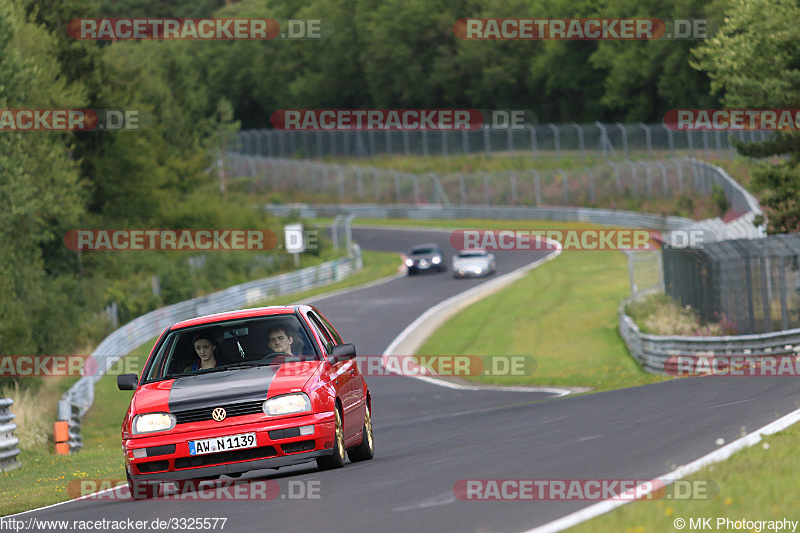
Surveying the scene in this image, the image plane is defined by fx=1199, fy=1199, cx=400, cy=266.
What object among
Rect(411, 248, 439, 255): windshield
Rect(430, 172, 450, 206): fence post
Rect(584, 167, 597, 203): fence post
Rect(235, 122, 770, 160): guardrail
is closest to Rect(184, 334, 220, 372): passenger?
Rect(411, 248, 439, 255): windshield

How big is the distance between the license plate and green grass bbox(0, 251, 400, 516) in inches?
75.6

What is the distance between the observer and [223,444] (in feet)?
31.3

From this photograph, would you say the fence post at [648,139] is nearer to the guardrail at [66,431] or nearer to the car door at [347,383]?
the guardrail at [66,431]

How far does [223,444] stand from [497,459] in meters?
2.25

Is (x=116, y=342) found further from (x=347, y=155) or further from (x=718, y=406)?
(x=347, y=155)

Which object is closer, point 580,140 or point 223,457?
point 223,457

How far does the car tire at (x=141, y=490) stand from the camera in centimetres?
984

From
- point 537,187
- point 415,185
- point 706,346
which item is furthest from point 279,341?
point 415,185

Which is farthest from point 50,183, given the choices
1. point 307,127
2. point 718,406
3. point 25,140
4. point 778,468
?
point 307,127

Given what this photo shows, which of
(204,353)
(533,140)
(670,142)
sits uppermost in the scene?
(533,140)

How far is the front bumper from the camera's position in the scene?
31.3 ft

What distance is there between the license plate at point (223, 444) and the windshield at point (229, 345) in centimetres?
122

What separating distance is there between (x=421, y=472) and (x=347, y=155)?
86.6 metres

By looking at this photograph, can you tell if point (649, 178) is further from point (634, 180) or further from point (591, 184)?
point (591, 184)
